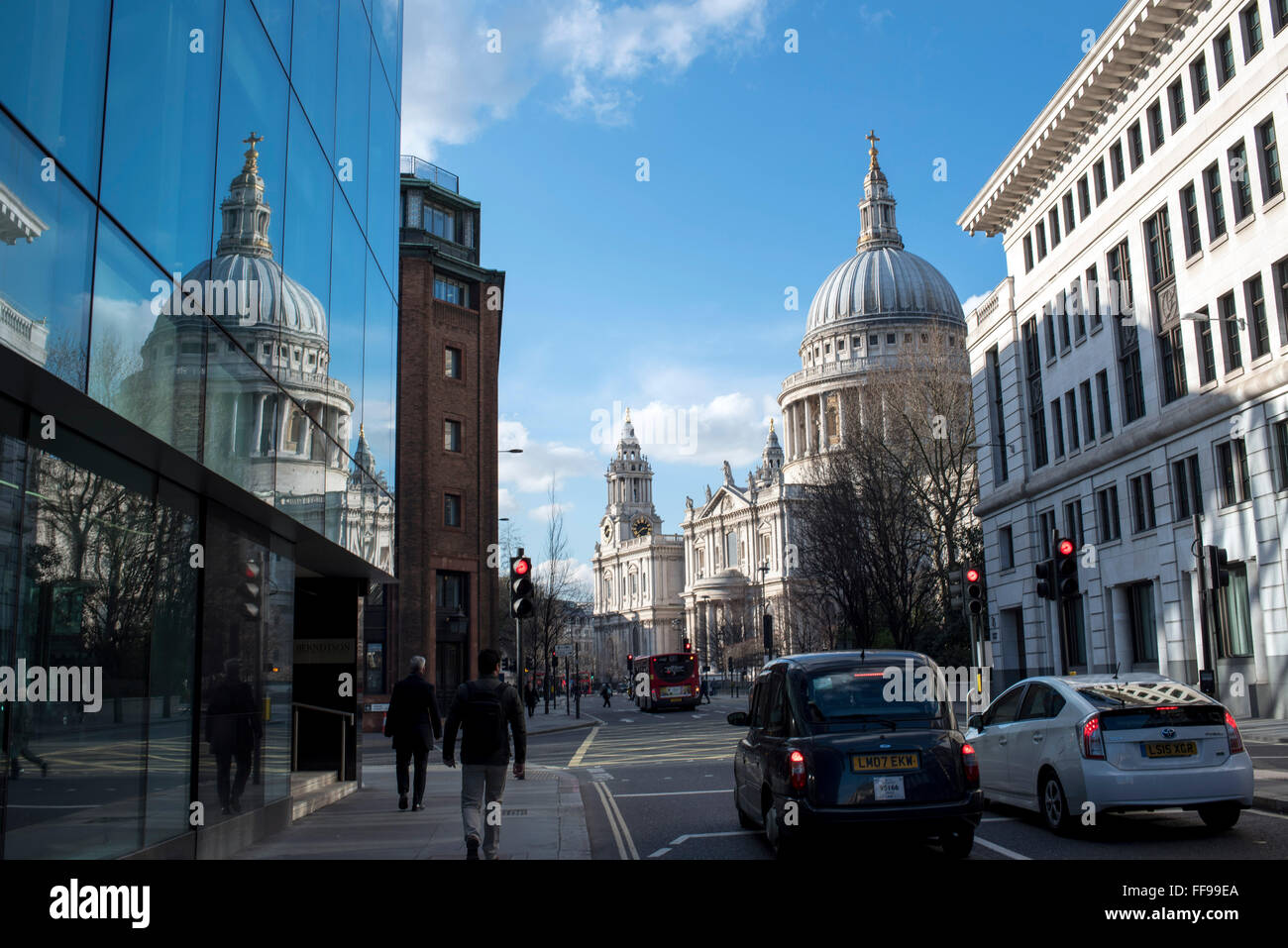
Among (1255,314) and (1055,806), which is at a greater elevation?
(1255,314)

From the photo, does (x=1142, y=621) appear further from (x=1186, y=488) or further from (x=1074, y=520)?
(x=1186, y=488)

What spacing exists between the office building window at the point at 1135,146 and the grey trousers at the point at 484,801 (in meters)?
30.1

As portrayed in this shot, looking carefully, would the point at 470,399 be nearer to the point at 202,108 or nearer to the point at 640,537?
the point at 202,108

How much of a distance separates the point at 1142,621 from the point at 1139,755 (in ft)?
83.5

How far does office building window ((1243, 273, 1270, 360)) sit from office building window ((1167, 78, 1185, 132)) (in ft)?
18.8

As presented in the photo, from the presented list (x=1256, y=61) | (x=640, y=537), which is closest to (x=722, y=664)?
(x=640, y=537)

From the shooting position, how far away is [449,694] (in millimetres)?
42719

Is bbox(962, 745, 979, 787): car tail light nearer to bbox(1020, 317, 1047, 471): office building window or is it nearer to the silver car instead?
the silver car

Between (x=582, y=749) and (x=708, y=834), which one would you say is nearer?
(x=708, y=834)

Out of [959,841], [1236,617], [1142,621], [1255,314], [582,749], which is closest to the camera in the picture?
[959,841]

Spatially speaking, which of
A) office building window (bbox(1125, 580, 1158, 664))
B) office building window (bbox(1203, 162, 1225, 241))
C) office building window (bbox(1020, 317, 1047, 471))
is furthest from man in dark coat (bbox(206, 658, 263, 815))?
office building window (bbox(1020, 317, 1047, 471))

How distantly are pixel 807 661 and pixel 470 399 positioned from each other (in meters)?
Answer: 36.2

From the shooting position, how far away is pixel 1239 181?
1099 inches

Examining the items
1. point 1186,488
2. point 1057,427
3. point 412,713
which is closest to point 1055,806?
point 412,713
